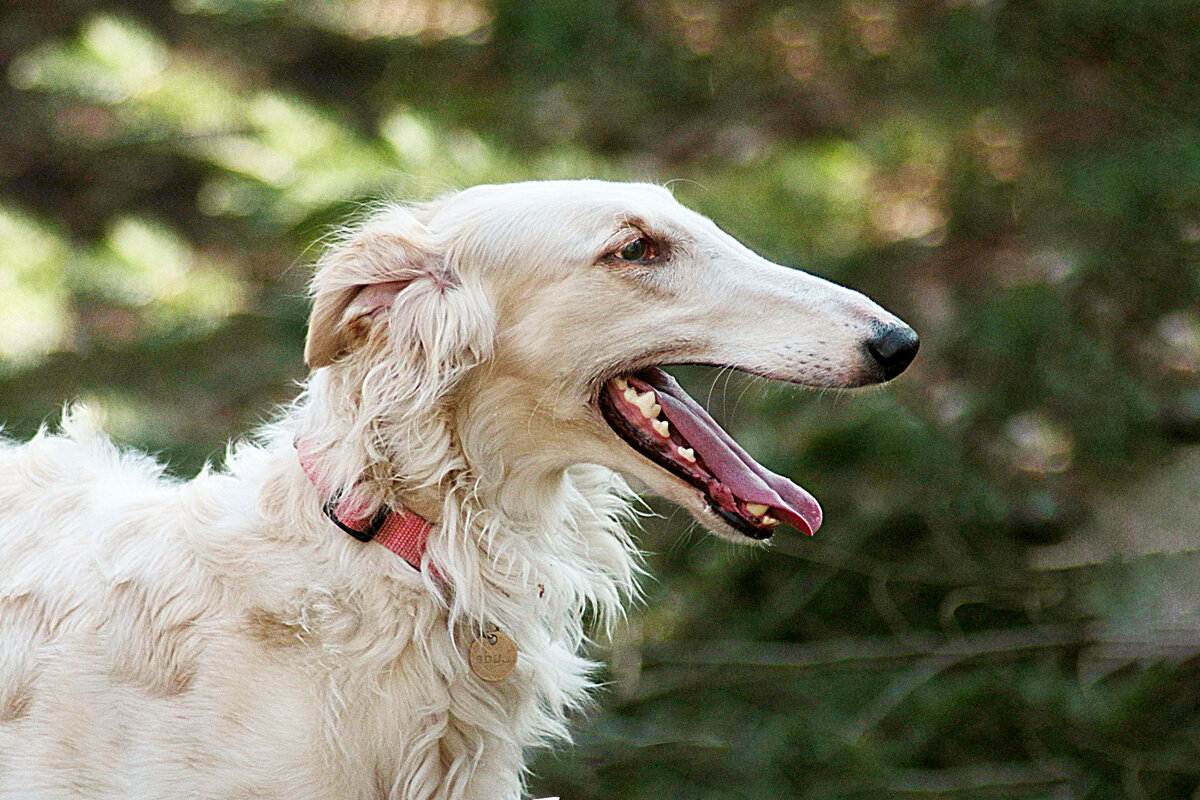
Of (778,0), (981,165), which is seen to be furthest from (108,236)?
(981,165)

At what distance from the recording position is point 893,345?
87.7 inches

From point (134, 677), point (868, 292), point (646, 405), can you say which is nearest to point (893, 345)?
point (646, 405)

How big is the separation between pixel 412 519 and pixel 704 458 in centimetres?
57

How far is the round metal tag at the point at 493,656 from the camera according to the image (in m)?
2.35

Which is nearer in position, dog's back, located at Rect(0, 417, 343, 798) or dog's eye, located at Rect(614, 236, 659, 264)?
dog's back, located at Rect(0, 417, 343, 798)

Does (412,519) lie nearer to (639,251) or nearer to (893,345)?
(639,251)

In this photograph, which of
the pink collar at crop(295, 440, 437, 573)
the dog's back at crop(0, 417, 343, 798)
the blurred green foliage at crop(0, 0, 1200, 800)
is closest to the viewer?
the dog's back at crop(0, 417, 343, 798)

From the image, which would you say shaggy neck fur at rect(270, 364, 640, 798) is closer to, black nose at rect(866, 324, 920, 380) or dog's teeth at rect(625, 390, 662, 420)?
dog's teeth at rect(625, 390, 662, 420)

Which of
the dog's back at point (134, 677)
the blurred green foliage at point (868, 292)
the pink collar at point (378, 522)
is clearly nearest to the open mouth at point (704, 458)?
the pink collar at point (378, 522)

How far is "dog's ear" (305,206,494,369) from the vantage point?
7.63ft

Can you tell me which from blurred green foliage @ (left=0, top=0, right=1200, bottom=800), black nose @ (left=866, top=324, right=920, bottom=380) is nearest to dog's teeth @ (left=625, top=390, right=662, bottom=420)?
black nose @ (left=866, top=324, right=920, bottom=380)

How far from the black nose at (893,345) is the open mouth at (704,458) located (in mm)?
313

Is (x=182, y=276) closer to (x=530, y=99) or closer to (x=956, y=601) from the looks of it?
(x=530, y=99)

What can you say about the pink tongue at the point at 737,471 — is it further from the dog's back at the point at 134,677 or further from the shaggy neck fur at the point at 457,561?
the dog's back at the point at 134,677
